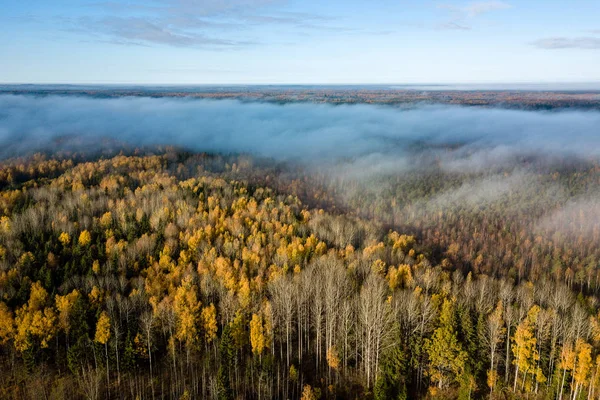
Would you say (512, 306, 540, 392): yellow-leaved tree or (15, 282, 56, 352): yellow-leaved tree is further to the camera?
(15, 282, 56, 352): yellow-leaved tree

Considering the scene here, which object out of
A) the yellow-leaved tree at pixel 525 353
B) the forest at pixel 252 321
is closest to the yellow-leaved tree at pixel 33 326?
the forest at pixel 252 321

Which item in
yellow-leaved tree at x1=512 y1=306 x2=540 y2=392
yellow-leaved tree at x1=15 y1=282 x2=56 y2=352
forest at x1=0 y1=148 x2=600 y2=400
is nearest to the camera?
yellow-leaved tree at x1=512 y1=306 x2=540 y2=392

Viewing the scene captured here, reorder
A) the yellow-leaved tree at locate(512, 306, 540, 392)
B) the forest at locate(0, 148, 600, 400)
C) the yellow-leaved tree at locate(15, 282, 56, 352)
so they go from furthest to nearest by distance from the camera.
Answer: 1. the yellow-leaved tree at locate(15, 282, 56, 352)
2. the forest at locate(0, 148, 600, 400)
3. the yellow-leaved tree at locate(512, 306, 540, 392)

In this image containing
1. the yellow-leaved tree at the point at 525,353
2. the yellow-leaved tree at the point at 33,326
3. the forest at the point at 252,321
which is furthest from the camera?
the yellow-leaved tree at the point at 33,326

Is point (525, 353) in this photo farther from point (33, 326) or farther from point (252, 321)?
point (33, 326)

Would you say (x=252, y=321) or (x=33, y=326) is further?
(x=252, y=321)

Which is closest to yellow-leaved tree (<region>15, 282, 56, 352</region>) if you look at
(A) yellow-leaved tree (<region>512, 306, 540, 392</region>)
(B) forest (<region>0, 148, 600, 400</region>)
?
(B) forest (<region>0, 148, 600, 400</region>)

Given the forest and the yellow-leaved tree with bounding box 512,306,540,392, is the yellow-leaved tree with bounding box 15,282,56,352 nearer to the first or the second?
the forest

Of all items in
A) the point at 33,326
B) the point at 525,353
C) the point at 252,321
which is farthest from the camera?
the point at 252,321

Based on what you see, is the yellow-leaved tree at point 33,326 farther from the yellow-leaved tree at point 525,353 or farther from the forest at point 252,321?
the yellow-leaved tree at point 525,353

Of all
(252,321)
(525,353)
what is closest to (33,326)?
(252,321)

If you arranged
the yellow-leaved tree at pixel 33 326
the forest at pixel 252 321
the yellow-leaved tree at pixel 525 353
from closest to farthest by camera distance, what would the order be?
the yellow-leaved tree at pixel 525 353
the forest at pixel 252 321
the yellow-leaved tree at pixel 33 326

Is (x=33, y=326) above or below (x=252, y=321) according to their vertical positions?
above
